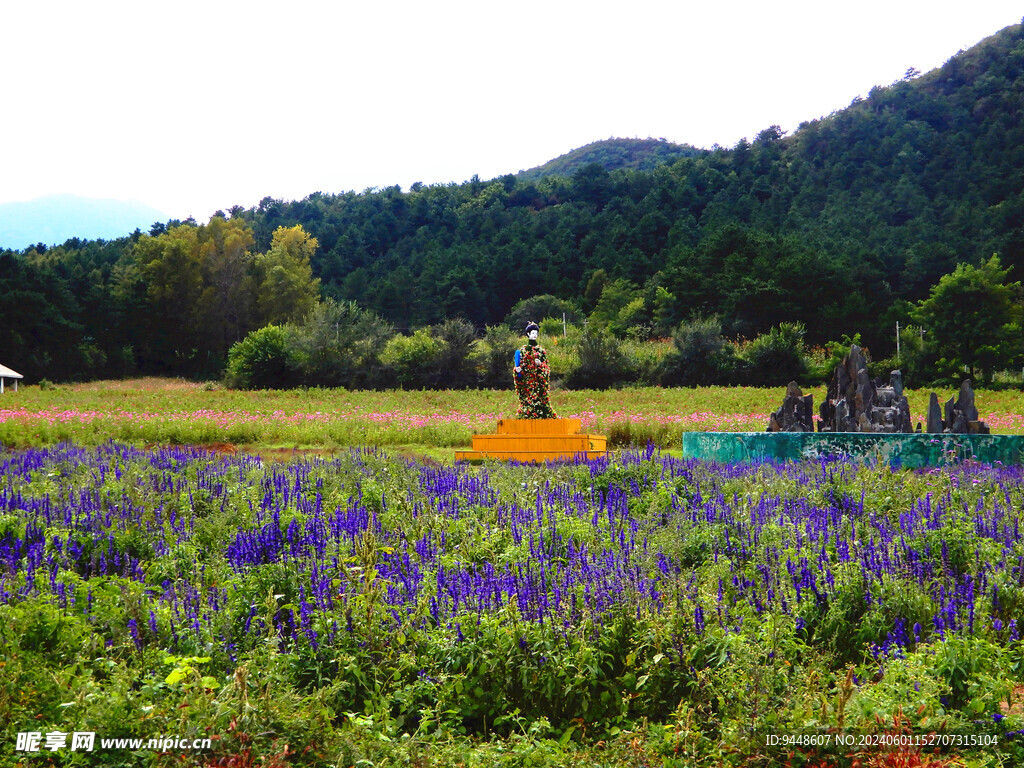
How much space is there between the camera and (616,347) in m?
35.7

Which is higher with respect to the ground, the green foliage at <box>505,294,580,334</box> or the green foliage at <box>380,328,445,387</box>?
the green foliage at <box>505,294,580,334</box>

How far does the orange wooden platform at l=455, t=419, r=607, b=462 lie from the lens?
1483 cm

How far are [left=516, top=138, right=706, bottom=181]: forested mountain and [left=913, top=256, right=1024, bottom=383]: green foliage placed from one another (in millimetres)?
106514

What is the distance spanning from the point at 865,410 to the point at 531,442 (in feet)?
17.9

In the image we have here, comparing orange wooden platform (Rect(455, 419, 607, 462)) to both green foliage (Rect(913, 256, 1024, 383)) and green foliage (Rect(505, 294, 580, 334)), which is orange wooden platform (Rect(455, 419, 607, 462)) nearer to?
green foliage (Rect(913, 256, 1024, 383))

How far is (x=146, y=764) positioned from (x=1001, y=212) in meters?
67.6

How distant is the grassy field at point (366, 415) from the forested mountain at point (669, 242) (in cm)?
2186

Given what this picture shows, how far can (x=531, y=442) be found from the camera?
1495cm

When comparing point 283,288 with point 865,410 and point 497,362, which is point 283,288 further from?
point 865,410

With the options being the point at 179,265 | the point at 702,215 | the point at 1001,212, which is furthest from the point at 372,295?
the point at 1001,212

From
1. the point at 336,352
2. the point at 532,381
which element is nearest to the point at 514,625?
the point at 532,381

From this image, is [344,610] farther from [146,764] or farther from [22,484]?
[22,484]

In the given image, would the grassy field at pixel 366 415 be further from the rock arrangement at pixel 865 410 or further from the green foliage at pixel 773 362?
the rock arrangement at pixel 865 410

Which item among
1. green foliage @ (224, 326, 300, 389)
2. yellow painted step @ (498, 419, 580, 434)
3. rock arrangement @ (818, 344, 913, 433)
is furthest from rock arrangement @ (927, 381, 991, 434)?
green foliage @ (224, 326, 300, 389)
